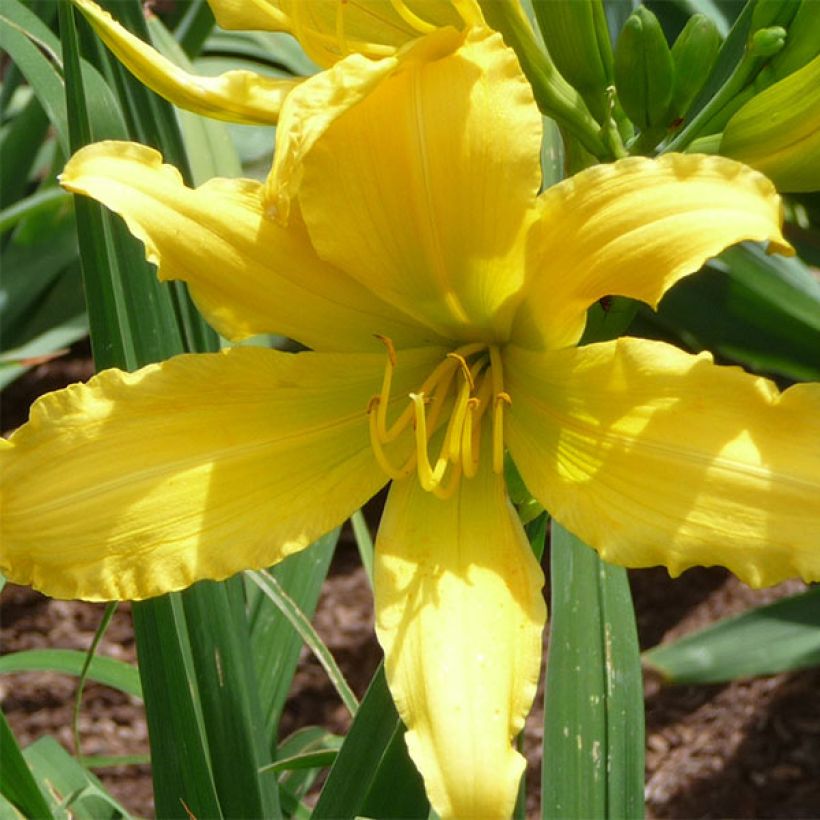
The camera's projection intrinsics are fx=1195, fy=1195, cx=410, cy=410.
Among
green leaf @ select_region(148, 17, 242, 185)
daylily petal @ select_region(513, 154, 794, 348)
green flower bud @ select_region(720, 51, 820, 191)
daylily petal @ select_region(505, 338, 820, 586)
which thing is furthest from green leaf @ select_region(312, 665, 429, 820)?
green leaf @ select_region(148, 17, 242, 185)

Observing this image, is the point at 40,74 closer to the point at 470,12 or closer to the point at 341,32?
the point at 341,32

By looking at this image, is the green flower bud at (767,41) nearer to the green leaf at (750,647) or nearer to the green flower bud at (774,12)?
the green flower bud at (774,12)

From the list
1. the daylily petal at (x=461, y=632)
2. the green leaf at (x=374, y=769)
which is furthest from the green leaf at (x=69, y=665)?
the daylily petal at (x=461, y=632)

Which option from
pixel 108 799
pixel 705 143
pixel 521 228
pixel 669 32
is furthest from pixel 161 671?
pixel 669 32

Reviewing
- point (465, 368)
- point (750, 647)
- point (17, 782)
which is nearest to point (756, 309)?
Answer: point (750, 647)

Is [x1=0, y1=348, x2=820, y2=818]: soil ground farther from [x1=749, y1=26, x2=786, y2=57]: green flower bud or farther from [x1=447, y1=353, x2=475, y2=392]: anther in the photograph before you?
[x1=749, y1=26, x2=786, y2=57]: green flower bud
